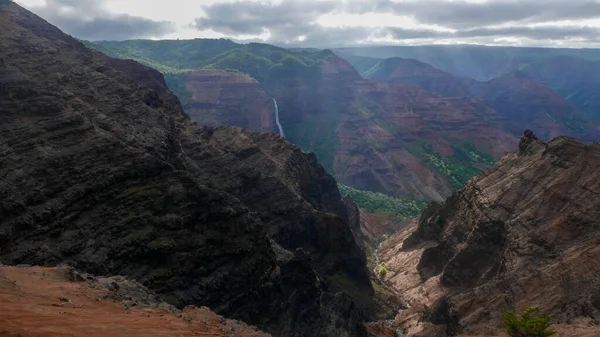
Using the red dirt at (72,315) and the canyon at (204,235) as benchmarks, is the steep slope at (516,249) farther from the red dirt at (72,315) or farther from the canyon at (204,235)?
the red dirt at (72,315)

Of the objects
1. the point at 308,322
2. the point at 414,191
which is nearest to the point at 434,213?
the point at 308,322

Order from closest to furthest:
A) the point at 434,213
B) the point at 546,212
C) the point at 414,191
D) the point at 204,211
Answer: the point at 204,211
the point at 546,212
the point at 434,213
the point at 414,191

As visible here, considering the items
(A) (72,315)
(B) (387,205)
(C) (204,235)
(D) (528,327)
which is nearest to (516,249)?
(D) (528,327)

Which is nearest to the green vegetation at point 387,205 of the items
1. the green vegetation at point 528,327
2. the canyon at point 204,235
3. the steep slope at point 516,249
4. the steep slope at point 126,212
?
the steep slope at point 516,249

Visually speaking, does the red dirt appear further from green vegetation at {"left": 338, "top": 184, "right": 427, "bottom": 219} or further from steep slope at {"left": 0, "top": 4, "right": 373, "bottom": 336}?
green vegetation at {"left": 338, "top": 184, "right": 427, "bottom": 219}

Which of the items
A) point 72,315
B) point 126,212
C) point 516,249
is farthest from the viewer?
point 516,249

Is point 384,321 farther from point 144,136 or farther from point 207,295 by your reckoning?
point 144,136

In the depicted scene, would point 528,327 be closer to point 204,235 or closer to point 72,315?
point 204,235
